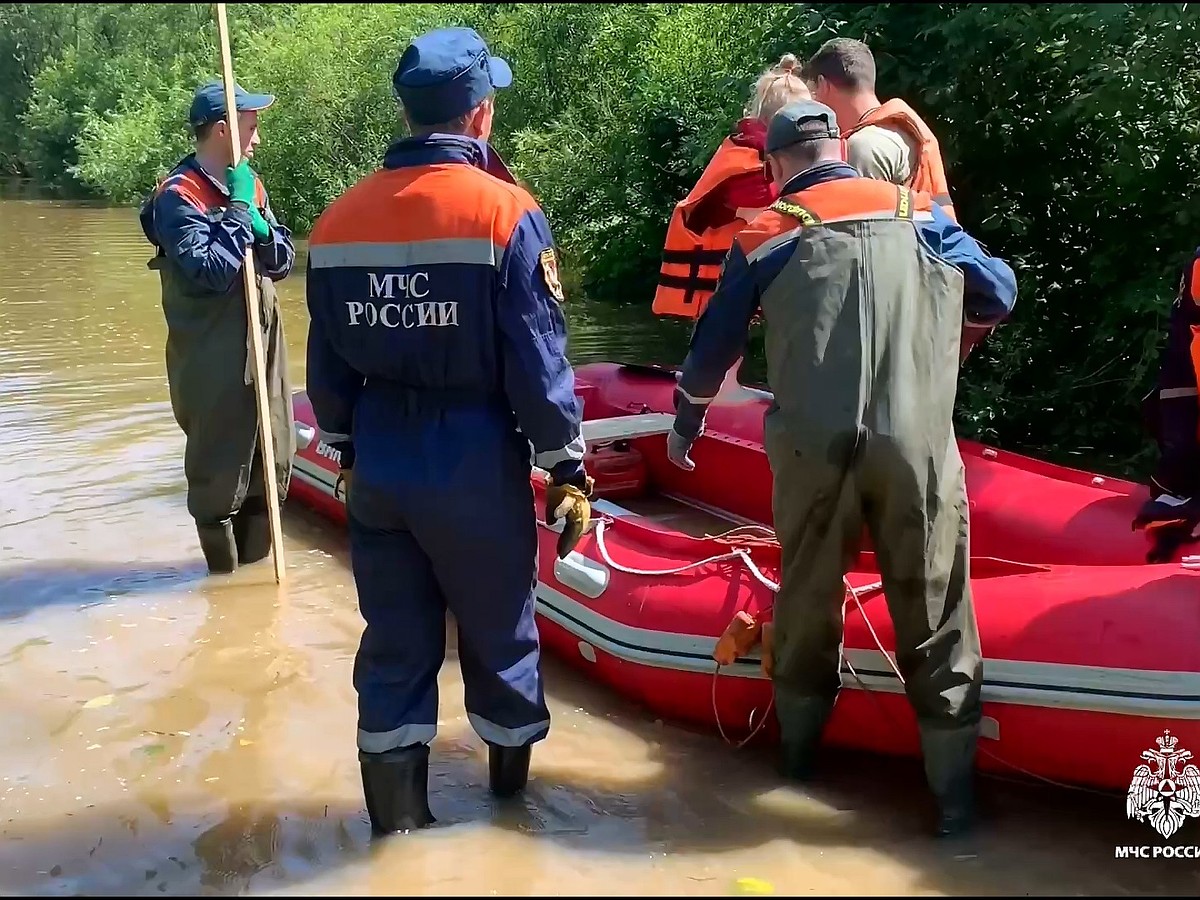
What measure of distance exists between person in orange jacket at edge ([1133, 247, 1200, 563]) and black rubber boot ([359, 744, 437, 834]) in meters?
2.01

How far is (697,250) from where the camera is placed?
15.5 feet

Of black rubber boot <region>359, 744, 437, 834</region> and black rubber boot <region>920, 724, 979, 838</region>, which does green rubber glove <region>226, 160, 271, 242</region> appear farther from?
black rubber boot <region>920, 724, 979, 838</region>

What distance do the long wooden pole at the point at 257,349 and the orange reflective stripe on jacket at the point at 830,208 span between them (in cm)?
232

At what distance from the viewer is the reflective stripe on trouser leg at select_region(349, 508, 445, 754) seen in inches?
118

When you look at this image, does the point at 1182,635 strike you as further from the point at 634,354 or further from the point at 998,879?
the point at 634,354

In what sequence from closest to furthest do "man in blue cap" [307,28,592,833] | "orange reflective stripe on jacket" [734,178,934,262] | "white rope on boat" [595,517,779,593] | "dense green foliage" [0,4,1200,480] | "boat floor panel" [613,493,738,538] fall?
"man in blue cap" [307,28,592,833]
"orange reflective stripe on jacket" [734,178,934,262]
"white rope on boat" [595,517,779,593]
"boat floor panel" [613,493,738,538]
"dense green foliage" [0,4,1200,480]

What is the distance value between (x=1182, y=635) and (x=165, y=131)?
29075mm

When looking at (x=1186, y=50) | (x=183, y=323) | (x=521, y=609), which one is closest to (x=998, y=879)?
(x=521, y=609)

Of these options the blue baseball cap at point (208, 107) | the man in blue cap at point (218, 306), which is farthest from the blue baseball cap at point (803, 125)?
the blue baseball cap at point (208, 107)

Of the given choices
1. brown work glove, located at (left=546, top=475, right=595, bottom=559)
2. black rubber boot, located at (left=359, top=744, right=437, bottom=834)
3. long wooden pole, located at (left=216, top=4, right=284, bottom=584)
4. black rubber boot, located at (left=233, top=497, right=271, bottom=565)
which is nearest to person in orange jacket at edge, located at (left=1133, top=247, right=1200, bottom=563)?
brown work glove, located at (left=546, top=475, right=595, bottom=559)

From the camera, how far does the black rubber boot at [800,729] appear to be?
129 inches

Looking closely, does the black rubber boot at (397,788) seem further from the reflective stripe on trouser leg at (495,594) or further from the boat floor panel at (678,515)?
the boat floor panel at (678,515)

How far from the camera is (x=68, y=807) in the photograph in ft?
11.1

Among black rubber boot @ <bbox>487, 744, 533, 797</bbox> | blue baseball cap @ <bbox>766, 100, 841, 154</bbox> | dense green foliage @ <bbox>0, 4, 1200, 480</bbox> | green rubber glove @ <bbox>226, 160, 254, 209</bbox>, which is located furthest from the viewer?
dense green foliage @ <bbox>0, 4, 1200, 480</bbox>
